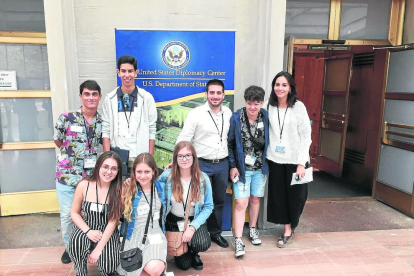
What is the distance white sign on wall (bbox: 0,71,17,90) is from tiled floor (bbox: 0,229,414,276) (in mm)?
1843

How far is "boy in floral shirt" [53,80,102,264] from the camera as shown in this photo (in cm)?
268

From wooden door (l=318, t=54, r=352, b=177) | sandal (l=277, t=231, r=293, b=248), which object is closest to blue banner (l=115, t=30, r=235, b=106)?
sandal (l=277, t=231, r=293, b=248)

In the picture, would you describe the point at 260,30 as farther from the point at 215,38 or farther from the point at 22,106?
the point at 22,106

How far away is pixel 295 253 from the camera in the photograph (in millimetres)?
3096

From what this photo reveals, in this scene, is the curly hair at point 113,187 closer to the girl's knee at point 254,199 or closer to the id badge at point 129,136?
the id badge at point 129,136

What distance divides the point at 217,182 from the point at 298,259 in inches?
42.2

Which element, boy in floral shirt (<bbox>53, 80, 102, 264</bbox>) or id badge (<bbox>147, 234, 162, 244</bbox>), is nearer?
id badge (<bbox>147, 234, 162, 244</bbox>)

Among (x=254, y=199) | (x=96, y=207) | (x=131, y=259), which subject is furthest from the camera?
(x=254, y=199)

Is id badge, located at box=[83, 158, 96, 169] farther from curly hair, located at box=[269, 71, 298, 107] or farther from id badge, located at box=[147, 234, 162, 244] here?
curly hair, located at box=[269, 71, 298, 107]

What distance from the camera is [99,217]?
245 centimetres

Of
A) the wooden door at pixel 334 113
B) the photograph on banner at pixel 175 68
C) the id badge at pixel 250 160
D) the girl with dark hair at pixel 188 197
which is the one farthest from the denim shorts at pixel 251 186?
the wooden door at pixel 334 113

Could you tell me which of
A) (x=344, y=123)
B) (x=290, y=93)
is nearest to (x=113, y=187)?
(x=290, y=93)

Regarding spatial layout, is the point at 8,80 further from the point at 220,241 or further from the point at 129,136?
the point at 220,241

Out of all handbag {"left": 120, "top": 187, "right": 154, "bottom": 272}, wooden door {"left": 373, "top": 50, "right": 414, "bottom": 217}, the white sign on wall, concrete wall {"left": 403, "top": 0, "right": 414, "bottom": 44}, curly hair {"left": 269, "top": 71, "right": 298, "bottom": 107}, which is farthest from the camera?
concrete wall {"left": 403, "top": 0, "right": 414, "bottom": 44}
